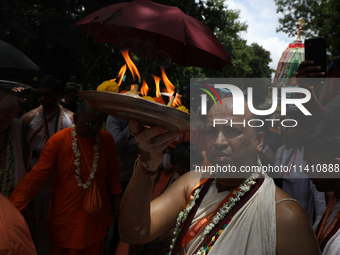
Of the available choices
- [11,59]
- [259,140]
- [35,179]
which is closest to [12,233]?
[259,140]

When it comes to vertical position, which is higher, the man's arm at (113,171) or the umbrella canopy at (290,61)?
the umbrella canopy at (290,61)

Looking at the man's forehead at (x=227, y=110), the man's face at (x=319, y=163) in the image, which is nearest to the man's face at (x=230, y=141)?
the man's forehead at (x=227, y=110)

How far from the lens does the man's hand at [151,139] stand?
1652 mm

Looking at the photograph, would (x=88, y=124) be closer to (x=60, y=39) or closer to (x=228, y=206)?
(x=228, y=206)

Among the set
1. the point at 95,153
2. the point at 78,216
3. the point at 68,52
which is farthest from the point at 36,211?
the point at 68,52

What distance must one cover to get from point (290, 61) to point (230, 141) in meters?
4.47

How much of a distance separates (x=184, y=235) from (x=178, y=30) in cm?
235

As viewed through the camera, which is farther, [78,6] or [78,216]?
[78,6]

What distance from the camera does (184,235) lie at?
1967 millimetres

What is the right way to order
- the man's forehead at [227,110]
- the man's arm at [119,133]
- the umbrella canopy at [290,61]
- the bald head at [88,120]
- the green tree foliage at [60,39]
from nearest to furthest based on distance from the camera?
1. the man's forehead at [227,110]
2. the bald head at [88,120]
3. the man's arm at [119,133]
4. the umbrella canopy at [290,61]
5. the green tree foliage at [60,39]

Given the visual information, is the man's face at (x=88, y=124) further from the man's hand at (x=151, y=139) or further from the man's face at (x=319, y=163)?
the man's face at (x=319, y=163)

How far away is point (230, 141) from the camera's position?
1.99 metres

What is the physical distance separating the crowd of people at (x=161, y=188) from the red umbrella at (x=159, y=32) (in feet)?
3.15

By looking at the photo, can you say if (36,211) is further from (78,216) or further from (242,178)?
(242,178)
